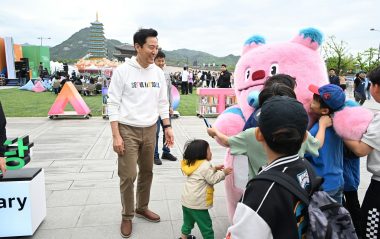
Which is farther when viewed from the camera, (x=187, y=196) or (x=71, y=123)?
(x=71, y=123)


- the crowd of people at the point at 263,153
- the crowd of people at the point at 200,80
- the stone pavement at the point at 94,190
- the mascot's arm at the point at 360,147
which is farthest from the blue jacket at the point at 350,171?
the crowd of people at the point at 200,80

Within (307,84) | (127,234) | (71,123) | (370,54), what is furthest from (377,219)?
(370,54)

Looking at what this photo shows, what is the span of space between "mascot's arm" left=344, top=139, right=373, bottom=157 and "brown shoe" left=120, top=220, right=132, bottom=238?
2042 mm

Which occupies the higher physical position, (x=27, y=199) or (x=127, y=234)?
(x=27, y=199)

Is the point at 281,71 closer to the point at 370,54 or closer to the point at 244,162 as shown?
the point at 244,162

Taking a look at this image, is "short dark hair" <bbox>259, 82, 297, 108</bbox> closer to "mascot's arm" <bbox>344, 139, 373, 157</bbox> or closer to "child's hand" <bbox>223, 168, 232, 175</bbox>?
"mascot's arm" <bbox>344, 139, 373, 157</bbox>

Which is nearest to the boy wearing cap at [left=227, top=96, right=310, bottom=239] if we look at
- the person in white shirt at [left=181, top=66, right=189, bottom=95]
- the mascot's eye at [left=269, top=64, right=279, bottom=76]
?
the mascot's eye at [left=269, top=64, right=279, bottom=76]

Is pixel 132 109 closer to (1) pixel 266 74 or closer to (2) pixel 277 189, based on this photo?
(1) pixel 266 74

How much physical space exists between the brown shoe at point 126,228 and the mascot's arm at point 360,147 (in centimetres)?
204

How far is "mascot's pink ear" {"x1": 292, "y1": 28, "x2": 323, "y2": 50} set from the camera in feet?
8.98

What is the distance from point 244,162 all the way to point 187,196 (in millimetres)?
542

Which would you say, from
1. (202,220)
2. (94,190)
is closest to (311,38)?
(202,220)

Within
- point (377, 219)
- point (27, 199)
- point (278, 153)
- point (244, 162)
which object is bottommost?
point (27, 199)

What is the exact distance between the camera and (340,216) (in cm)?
123
